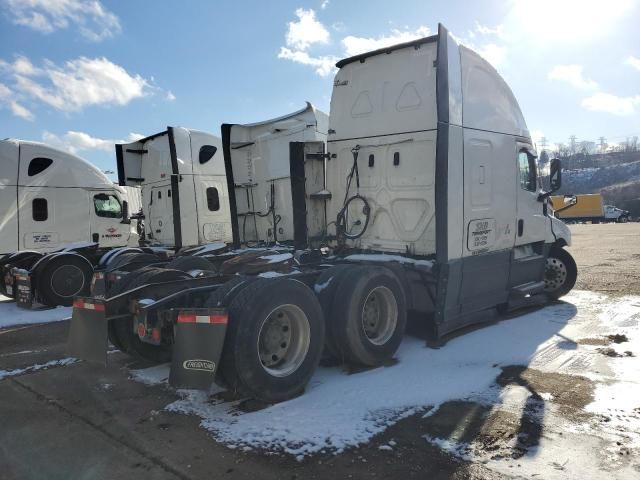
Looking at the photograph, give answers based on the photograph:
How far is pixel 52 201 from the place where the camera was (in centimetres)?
1175

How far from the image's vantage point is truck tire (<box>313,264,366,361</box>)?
5277mm

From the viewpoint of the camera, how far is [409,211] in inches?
254

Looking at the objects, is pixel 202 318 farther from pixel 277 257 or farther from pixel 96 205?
pixel 96 205

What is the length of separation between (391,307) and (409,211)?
138cm

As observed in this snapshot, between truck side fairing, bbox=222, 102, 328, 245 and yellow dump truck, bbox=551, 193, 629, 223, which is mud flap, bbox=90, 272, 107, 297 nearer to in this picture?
truck side fairing, bbox=222, 102, 328, 245

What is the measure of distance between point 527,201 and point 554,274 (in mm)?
2099

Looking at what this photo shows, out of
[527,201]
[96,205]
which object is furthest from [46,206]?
[527,201]

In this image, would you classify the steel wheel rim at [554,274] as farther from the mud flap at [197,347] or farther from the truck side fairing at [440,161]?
the mud flap at [197,347]

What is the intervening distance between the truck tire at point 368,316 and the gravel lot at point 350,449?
1148 mm

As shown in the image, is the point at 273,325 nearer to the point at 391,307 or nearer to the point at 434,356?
the point at 391,307

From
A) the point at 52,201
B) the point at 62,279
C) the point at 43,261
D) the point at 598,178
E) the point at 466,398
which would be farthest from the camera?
the point at 598,178

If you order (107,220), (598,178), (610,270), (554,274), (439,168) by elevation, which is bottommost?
(610,270)

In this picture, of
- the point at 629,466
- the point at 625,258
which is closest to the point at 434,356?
the point at 629,466

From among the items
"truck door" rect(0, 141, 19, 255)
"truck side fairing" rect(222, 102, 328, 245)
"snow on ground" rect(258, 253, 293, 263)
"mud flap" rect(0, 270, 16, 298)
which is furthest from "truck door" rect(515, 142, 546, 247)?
"truck door" rect(0, 141, 19, 255)
